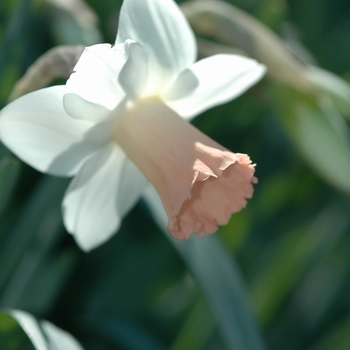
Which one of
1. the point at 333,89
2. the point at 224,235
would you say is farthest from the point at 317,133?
the point at 224,235

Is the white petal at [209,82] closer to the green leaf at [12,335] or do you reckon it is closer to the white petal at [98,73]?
the white petal at [98,73]

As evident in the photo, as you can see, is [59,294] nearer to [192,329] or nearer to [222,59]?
[192,329]

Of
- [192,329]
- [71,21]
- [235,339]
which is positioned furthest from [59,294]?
[71,21]

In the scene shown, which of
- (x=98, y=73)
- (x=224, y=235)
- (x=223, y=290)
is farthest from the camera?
(x=224, y=235)

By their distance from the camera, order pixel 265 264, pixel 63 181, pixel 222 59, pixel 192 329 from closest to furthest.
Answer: pixel 222 59, pixel 63 181, pixel 192 329, pixel 265 264

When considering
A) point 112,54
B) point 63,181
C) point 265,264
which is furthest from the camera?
point 265,264

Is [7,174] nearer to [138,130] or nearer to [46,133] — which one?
[46,133]

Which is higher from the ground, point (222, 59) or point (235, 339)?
point (222, 59)
